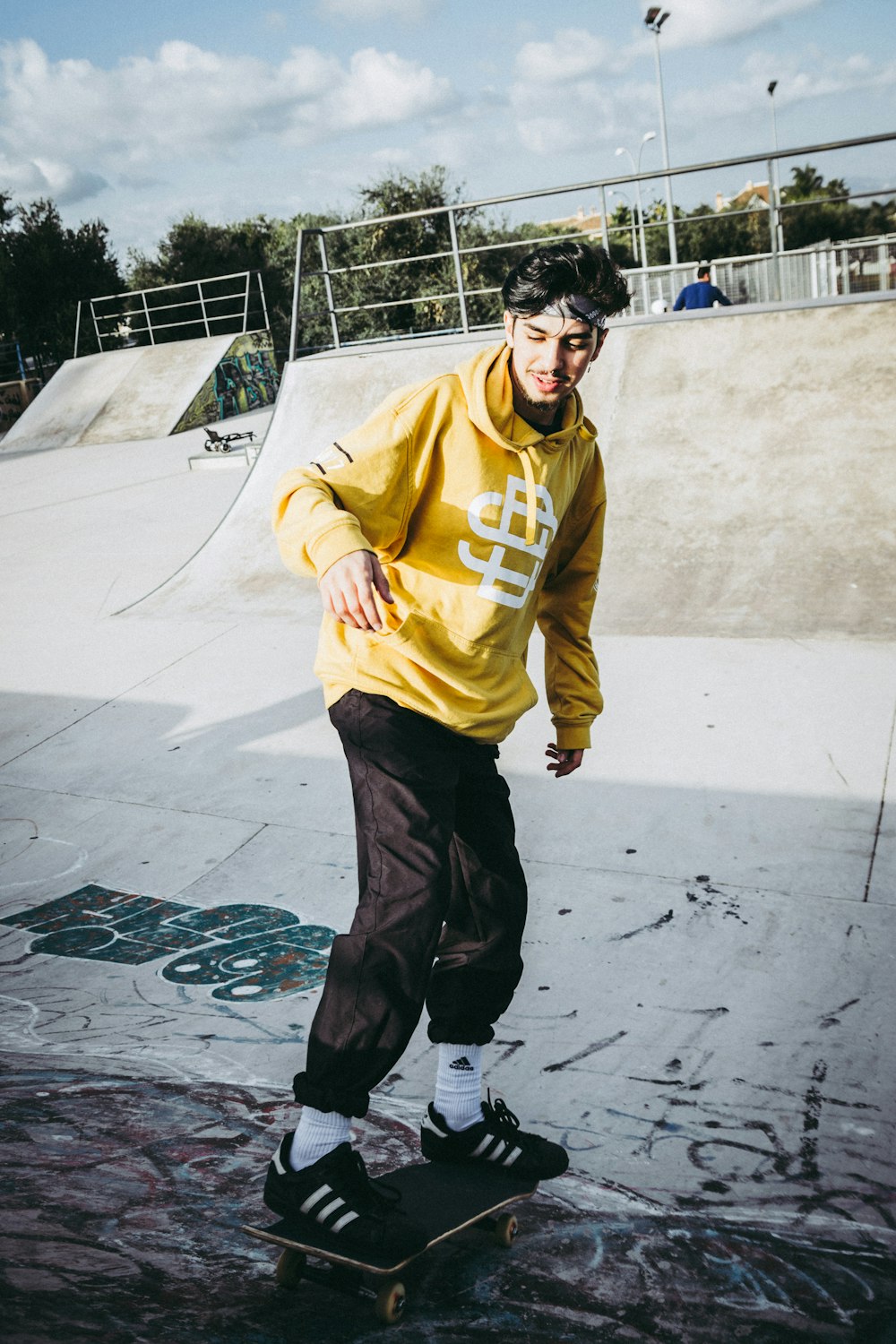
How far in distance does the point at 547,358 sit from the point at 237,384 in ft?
70.7

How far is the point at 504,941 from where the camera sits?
81.7 inches

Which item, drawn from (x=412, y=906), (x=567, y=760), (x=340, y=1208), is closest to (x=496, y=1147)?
(x=340, y=1208)

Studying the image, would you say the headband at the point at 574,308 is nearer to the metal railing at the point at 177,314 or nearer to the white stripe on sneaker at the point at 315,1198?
the white stripe on sneaker at the point at 315,1198

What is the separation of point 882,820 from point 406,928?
7.95 ft

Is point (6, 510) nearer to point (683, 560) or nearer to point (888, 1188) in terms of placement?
point (683, 560)

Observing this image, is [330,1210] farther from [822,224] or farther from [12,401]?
[822,224]

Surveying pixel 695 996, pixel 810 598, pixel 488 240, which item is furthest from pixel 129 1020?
pixel 488 240

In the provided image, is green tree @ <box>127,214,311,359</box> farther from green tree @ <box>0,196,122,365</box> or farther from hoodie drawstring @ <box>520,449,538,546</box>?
hoodie drawstring @ <box>520,449,538,546</box>

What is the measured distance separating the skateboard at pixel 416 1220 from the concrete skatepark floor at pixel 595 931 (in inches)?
1.9

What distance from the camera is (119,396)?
20.8 metres

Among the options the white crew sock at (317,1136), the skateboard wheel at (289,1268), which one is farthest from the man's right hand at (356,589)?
the skateboard wheel at (289,1268)

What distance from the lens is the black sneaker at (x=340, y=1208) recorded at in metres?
1.73

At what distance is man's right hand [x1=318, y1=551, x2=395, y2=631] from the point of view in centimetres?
169

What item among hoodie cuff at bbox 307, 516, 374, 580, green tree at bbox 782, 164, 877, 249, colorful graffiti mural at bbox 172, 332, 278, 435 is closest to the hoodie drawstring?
hoodie cuff at bbox 307, 516, 374, 580
